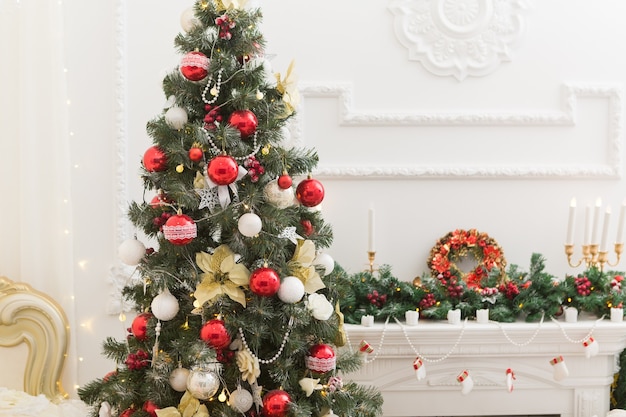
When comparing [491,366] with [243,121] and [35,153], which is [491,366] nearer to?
[243,121]

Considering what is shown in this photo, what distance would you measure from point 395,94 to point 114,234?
151 cm

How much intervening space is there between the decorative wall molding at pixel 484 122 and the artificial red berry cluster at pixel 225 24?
1.02m

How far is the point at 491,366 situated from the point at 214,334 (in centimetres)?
142

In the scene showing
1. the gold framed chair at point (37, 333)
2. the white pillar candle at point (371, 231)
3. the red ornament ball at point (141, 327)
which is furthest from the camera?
the white pillar candle at point (371, 231)

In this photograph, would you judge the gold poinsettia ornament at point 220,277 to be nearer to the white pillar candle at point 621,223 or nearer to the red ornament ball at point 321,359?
the red ornament ball at point 321,359

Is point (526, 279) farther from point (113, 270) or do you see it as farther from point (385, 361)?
point (113, 270)

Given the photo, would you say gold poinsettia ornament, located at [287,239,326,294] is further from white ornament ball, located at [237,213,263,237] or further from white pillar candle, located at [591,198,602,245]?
white pillar candle, located at [591,198,602,245]

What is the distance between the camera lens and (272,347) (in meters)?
2.22

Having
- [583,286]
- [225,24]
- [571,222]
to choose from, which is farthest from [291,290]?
[571,222]

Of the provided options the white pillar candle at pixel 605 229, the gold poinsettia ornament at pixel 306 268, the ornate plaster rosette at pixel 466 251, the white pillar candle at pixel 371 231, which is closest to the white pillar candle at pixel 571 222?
the white pillar candle at pixel 605 229

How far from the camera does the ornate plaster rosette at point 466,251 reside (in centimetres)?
312

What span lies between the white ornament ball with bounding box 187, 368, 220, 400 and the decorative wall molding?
1.36 metres

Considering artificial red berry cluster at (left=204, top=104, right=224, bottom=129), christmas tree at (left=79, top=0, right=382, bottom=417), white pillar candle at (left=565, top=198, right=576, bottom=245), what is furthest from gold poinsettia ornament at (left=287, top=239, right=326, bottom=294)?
white pillar candle at (left=565, top=198, right=576, bottom=245)

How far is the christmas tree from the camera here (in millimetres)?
2078
